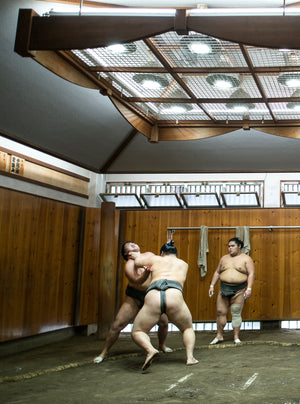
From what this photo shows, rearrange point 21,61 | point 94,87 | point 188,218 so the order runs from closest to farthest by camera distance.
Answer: point 21,61 → point 94,87 → point 188,218

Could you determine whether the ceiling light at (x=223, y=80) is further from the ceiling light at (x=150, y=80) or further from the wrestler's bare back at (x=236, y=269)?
the wrestler's bare back at (x=236, y=269)

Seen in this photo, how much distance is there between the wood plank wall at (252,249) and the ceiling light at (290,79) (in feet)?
8.80

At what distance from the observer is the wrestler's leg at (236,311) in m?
5.53

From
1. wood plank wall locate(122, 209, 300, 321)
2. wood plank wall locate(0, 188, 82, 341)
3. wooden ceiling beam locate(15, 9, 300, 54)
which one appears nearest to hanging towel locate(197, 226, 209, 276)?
wood plank wall locate(122, 209, 300, 321)

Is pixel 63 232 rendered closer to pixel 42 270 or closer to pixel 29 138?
pixel 42 270

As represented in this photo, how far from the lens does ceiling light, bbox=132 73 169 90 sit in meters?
4.80

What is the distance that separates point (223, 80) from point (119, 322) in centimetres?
254

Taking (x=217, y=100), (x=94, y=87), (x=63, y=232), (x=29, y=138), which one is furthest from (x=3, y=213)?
(x=217, y=100)

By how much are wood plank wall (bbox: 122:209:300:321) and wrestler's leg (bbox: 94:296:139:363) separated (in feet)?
8.60

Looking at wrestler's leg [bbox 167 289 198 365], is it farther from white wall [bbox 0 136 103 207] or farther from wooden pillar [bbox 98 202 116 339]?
white wall [bbox 0 136 103 207]

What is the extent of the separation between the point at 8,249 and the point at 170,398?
332cm

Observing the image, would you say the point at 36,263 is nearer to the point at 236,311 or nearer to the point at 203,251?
the point at 203,251

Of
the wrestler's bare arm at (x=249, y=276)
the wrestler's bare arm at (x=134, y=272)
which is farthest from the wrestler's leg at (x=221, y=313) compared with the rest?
the wrestler's bare arm at (x=134, y=272)

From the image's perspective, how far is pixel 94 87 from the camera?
16.4 feet
